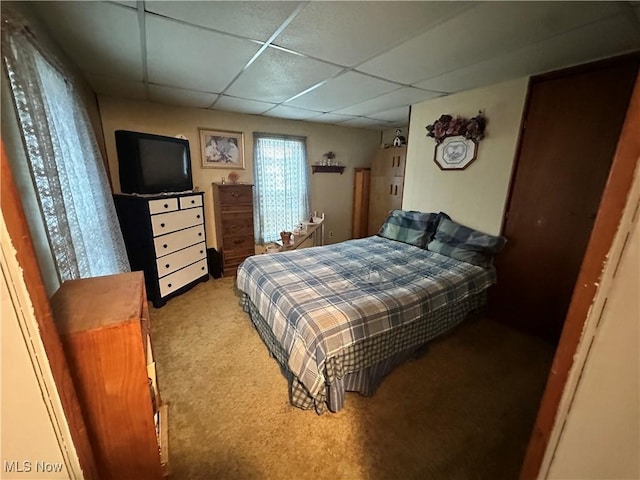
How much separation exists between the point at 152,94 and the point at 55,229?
7.13ft

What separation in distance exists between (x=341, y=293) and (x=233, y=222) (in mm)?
2189

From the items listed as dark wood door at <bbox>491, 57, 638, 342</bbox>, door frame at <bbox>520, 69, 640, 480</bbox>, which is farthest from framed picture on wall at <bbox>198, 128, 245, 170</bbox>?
door frame at <bbox>520, 69, 640, 480</bbox>

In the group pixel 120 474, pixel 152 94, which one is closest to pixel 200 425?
pixel 120 474

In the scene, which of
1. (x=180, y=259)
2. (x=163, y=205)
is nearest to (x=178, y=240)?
(x=180, y=259)

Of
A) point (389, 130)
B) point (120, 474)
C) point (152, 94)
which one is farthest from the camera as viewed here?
point (389, 130)

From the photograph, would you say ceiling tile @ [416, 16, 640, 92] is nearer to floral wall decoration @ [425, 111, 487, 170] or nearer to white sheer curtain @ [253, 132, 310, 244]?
floral wall decoration @ [425, 111, 487, 170]

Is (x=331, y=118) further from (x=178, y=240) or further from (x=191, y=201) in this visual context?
(x=178, y=240)

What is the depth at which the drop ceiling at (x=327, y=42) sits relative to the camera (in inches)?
50.7

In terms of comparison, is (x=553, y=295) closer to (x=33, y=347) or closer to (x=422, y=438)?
(x=422, y=438)

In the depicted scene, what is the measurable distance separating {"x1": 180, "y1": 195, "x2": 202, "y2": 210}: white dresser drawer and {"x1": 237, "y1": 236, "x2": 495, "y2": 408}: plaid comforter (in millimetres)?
1130

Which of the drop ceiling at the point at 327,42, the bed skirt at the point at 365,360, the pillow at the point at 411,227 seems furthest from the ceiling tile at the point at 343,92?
the bed skirt at the point at 365,360

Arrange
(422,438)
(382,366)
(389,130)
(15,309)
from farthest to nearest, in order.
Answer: (389,130) → (382,366) → (422,438) → (15,309)

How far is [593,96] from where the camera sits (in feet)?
6.13

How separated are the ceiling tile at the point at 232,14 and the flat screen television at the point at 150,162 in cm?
158
